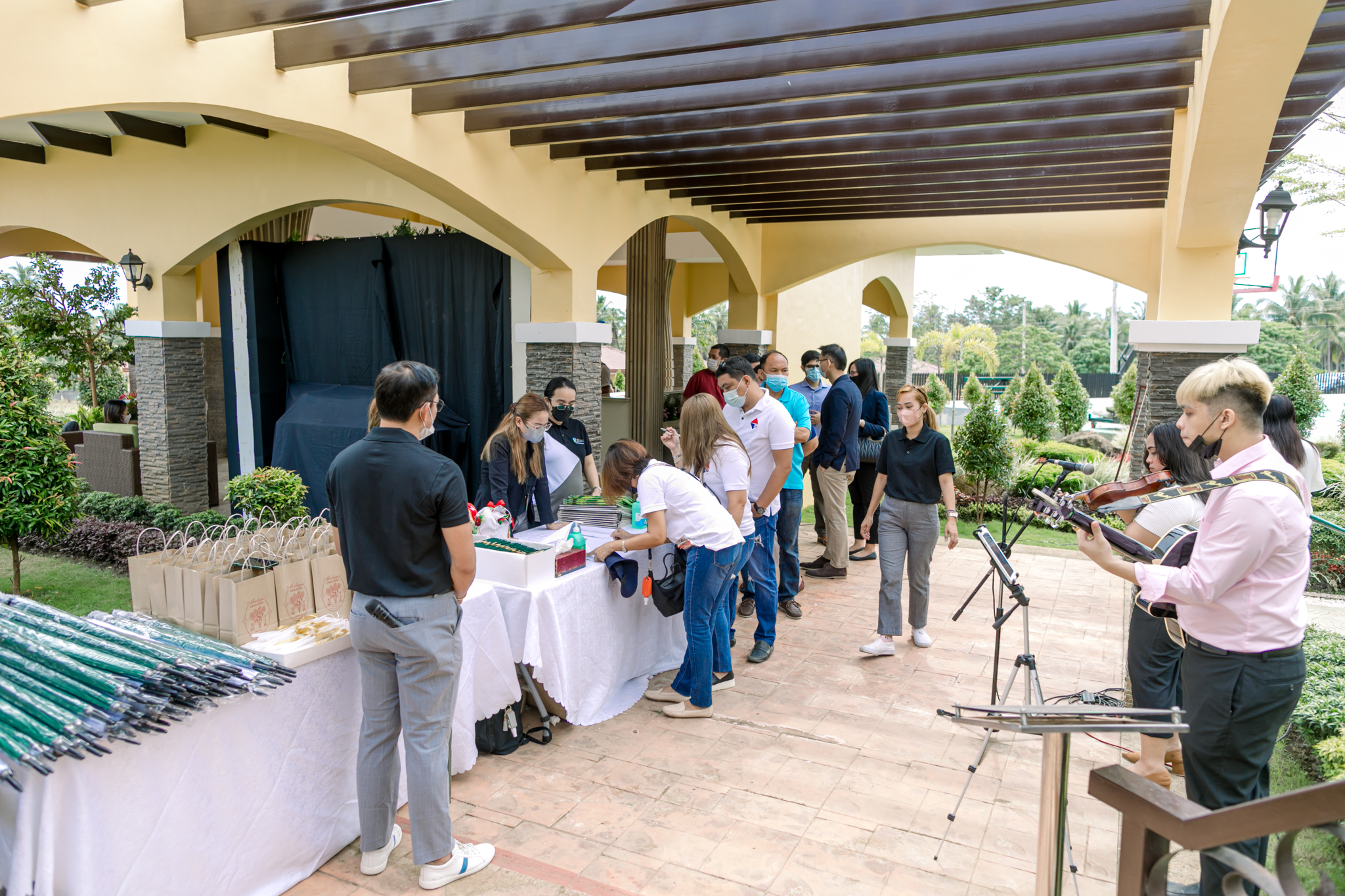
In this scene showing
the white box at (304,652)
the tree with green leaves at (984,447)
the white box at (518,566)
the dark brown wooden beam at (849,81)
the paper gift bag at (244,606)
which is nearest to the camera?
the white box at (304,652)

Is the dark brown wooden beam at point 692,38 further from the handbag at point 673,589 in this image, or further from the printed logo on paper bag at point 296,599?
the printed logo on paper bag at point 296,599

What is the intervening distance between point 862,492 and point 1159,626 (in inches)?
168

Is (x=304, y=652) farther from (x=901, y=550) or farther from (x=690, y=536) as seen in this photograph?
(x=901, y=550)

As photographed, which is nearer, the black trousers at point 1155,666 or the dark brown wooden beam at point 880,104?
the black trousers at point 1155,666

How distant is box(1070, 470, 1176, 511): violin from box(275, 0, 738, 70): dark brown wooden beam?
2629mm

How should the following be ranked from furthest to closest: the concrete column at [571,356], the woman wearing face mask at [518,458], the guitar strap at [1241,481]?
the concrete column at [571,356]
the woman wearing face mask at [518,458]
the guitar strap at [1241,481]

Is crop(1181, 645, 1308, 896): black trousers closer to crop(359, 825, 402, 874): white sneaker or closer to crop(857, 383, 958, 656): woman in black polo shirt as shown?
crop(857, 383, 958, 656): woman in black polo shirt

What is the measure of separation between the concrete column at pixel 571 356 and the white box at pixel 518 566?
11.7ft

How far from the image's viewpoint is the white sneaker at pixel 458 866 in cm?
276

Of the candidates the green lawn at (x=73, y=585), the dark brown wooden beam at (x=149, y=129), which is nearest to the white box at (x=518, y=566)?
the green lawn at (x=73, y=585)

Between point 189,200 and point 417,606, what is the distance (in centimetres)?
755

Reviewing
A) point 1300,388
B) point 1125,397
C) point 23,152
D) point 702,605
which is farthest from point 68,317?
point 1125,397

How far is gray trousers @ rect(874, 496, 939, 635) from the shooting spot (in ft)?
15.4

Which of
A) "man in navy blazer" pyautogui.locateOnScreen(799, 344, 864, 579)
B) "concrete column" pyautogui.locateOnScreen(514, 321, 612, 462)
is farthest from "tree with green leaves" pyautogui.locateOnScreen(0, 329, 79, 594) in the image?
"man in navy blazer" pyautogui.locateOnScreen(799, 344, 864, 579)
